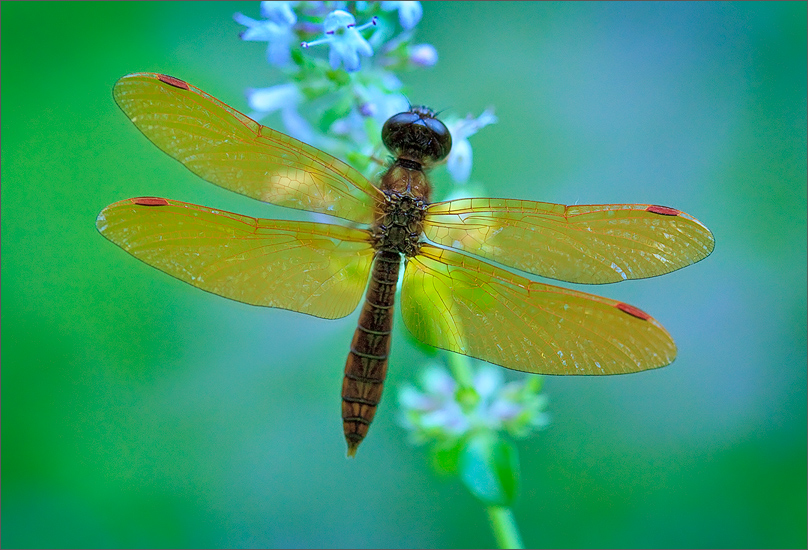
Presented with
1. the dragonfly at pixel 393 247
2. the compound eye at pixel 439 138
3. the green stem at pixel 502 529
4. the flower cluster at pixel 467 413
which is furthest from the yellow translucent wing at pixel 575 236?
the green stem at pixel 502 529

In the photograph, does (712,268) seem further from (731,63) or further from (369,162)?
(369,162)

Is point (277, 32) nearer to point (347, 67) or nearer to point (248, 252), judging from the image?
point (347, 67)

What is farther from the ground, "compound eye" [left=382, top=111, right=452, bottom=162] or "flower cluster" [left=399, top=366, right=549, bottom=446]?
"compound eye" [left=382, top=111, right=452, bottom=162]

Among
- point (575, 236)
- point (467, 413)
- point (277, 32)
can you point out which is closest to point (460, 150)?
point (575, 236)

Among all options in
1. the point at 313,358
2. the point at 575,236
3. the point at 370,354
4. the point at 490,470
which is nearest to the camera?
the point at 575,236

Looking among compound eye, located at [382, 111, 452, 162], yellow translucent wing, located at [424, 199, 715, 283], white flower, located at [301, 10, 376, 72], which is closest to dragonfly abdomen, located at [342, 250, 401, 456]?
yellow translucent wing, located at [424, 199, 715, 283]

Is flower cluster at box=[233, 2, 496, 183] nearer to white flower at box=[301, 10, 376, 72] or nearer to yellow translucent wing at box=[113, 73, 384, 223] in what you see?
white flower at box=[301, 10, 376, 72]
